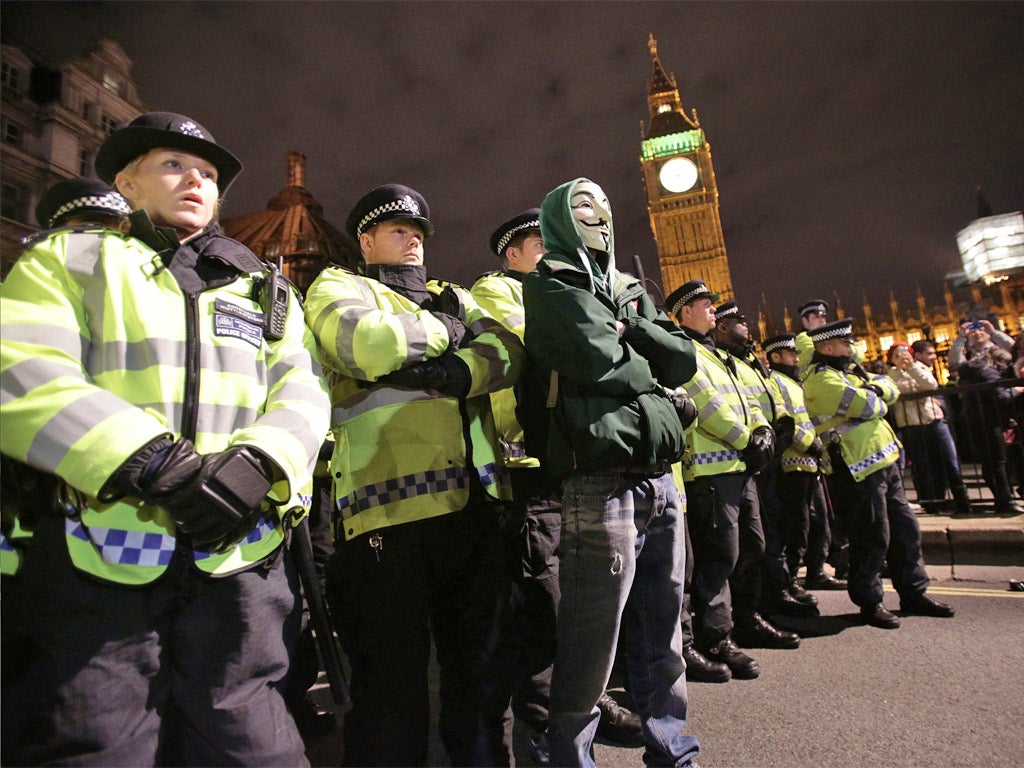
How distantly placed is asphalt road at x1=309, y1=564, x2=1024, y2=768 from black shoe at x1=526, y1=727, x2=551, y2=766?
0.17 ft

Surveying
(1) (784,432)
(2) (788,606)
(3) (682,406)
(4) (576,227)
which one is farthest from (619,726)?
(1) (784,432)

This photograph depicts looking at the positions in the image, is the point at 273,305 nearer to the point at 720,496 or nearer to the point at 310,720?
the point at 310,720

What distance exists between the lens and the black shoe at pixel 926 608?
400 cm

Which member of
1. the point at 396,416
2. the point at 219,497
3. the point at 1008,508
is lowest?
the point at 1008,508

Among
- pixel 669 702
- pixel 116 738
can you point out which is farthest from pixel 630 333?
pixel 116 738

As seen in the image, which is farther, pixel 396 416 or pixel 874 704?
pixel 874 704

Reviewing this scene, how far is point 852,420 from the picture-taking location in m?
4.49

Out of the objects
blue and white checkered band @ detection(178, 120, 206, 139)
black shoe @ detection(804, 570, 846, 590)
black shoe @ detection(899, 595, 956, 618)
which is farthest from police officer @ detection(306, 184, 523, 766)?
black shoe @ detection(804, 570, 846, 590)

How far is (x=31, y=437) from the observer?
1213 millimetres

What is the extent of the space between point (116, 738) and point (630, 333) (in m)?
1.83

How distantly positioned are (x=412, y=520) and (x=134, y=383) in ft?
2.99

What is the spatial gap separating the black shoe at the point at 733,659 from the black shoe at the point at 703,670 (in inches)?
1.7

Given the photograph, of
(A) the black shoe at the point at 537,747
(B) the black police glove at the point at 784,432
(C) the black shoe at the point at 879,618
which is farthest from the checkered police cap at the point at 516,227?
(C) the black shoe at the point at 879,618

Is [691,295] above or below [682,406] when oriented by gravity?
above
